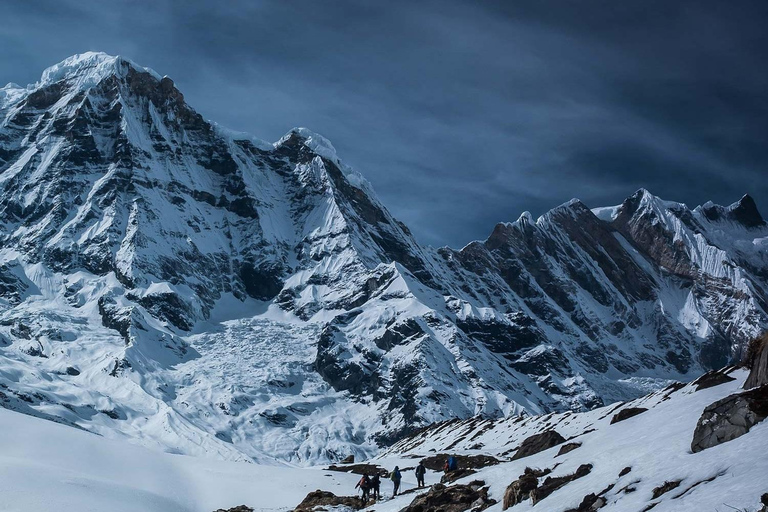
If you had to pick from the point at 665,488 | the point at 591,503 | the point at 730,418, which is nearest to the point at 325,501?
the point at 591,503

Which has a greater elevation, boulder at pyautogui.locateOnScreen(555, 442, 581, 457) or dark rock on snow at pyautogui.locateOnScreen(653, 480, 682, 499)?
boulder at pyautogui.locateOnScreen(555, 442, 581, 457)

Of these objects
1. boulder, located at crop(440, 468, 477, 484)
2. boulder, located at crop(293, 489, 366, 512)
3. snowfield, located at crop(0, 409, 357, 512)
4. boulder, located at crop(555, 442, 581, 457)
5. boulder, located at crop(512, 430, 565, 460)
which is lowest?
boulder, located at crop(555, 442, 581, 457)

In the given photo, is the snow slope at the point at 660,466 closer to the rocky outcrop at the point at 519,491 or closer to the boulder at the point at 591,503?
the boulder at the point at 591,503

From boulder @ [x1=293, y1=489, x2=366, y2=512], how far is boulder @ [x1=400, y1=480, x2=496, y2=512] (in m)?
7.32

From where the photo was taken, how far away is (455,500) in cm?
3728

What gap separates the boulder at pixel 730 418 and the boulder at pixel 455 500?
9.89 meters

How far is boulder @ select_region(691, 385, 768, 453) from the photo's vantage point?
2719cm

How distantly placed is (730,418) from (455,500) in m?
13.8

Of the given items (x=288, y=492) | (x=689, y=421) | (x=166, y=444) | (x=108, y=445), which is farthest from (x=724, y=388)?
(x=166, y=444)

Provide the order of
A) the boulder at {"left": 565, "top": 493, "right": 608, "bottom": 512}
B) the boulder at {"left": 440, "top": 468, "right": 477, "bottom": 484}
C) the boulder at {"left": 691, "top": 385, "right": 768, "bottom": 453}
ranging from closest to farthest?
1. the boulder at {"left": 565, "top": 493, "right": 608, "bottom": 512}
2. the boulder at {"left": 691, "top": 385, "right": 768, "bottom": 453}
3. the boulder at {"left": 440, "top": 468, "right": 477, "bottom": 484}

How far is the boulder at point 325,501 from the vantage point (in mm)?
46094

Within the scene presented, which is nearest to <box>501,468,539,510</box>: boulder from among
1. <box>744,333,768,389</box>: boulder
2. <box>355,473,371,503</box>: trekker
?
<box>744,333,768,389</box>: boulder

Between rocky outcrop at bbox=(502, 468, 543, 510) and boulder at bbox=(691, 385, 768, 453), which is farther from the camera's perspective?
rocky outcrop at bbox=(502, 468, 543, 510)

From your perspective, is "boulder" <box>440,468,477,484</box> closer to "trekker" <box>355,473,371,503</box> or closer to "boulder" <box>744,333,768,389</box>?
"trekker" <box>355,473,371,503</box>
